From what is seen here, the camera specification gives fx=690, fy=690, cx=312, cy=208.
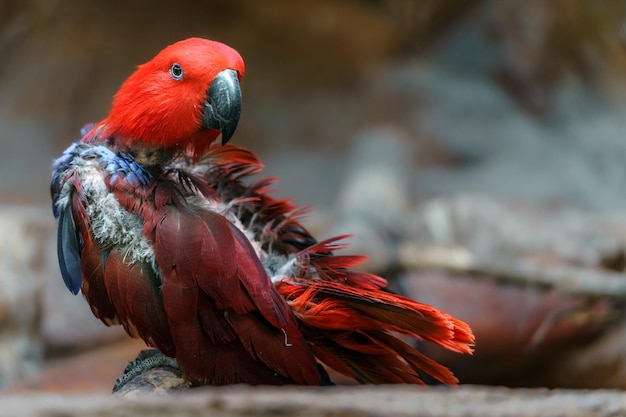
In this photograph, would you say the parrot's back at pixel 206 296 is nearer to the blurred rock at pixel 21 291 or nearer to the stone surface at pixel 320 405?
the stone surface at pixel 320 405

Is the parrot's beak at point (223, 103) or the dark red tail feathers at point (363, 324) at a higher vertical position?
the parrot's beak at point (223, 103)

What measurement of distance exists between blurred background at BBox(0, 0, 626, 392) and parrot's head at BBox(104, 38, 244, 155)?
1526mm

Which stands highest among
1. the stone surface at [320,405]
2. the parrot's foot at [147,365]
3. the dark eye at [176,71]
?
the dark eye at [176,71]

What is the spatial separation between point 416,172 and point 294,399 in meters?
3.92

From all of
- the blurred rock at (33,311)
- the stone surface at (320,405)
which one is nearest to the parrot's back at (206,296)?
the stone surface at (320,405)

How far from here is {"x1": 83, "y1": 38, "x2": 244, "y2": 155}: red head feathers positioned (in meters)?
1.65

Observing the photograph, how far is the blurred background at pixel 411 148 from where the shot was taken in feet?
10.5

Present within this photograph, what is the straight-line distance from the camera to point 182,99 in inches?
65.2

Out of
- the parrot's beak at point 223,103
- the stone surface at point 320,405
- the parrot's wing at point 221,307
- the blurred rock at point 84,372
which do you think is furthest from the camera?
the blurred rock at point 84,372

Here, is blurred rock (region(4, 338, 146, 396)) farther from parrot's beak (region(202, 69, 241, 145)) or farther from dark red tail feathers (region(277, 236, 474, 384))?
parrot's beak (region(202, 69, 241, 145))

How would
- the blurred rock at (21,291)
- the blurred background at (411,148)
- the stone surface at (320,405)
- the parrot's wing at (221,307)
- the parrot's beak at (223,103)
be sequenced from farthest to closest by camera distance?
the blurred rock at (21,291), the blurred background at (411,148), the parrot's beak at (223,103), the parrot's wing at (221,307), the stone surface at (320,405)

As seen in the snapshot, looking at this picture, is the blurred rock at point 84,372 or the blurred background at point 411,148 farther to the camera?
the blurred background at point 411,148

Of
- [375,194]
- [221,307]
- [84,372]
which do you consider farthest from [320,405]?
[375,194]

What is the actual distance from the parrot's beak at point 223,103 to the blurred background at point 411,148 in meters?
1.52
